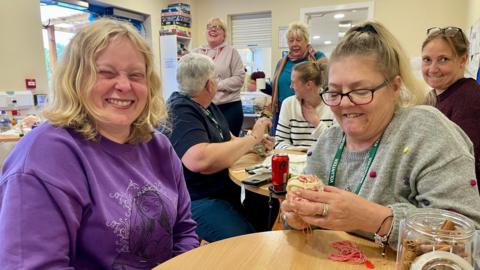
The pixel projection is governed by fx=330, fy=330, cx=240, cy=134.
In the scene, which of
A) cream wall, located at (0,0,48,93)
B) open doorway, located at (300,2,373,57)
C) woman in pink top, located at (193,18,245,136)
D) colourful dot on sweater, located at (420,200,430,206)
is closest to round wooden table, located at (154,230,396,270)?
colourful dot on sweater, located at (420,200,430,206)

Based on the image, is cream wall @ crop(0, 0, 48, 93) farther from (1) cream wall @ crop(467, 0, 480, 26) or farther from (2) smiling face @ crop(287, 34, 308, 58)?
(1) cream wall @ crop(467, 0, 480, 26)

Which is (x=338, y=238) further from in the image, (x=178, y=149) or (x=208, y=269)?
(x=178, y=149)

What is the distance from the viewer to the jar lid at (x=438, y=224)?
1.93ft

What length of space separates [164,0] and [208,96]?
4.37m

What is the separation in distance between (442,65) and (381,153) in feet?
4.59

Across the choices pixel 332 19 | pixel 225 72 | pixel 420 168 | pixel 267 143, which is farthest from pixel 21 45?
pixel 332 19

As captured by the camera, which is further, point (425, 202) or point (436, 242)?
point (425, 202)

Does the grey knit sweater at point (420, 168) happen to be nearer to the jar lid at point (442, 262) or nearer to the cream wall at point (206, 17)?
the jar lid at point (442, 262)

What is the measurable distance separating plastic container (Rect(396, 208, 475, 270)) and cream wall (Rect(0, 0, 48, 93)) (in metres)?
4.07

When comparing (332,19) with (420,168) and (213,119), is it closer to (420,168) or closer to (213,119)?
(213,119)

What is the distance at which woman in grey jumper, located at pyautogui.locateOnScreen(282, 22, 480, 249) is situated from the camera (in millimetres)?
855

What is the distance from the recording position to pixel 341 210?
85 centimetres

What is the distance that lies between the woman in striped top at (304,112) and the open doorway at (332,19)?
20 centimetres

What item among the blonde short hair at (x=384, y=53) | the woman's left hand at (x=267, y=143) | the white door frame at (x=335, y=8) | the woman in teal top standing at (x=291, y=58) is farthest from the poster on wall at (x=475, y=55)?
the blonde short hair at (x=384, y=53)
